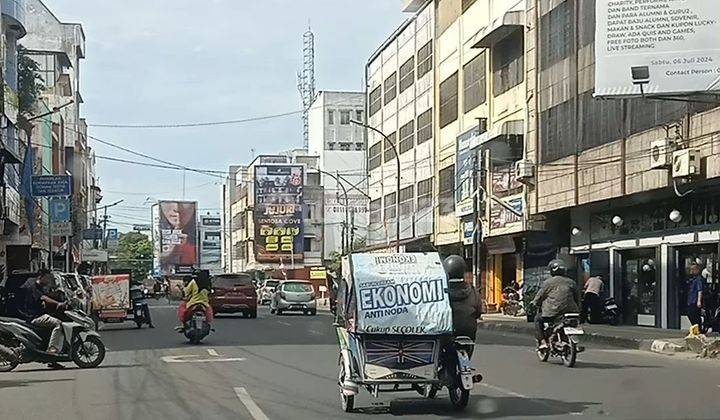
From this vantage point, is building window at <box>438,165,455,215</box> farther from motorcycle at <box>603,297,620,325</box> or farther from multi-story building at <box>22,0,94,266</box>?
multi-story building at <box>22,0,94,266</box>

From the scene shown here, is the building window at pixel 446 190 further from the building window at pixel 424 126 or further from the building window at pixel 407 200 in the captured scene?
the building window at pixel 407 200

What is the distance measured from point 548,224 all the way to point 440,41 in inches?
628

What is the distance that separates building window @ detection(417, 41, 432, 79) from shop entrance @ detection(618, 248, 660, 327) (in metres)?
22.4

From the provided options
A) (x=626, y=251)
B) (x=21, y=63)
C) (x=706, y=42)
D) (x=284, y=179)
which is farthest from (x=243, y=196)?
(x=706, y=42)

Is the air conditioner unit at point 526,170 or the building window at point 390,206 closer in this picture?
the air conditioner unit at point 526,170

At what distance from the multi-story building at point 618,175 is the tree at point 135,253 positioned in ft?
385

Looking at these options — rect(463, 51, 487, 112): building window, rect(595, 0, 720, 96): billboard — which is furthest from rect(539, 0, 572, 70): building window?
rect(463, 51, 487, 112): building window

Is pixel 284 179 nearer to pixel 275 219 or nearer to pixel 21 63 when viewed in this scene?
pixel 275 219

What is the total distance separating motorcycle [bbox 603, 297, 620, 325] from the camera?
32438 millimetres

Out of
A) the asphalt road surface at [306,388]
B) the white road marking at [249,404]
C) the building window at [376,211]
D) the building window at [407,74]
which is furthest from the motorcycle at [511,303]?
the white road marking at [249,404]

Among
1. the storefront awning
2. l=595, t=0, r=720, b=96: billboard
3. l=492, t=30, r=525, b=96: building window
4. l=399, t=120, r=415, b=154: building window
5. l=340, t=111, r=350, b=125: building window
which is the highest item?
l=340, t=111, r=350, b=125: building window

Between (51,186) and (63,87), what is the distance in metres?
39.2

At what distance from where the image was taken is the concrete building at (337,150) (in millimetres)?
102875

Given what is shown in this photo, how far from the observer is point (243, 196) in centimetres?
12175
